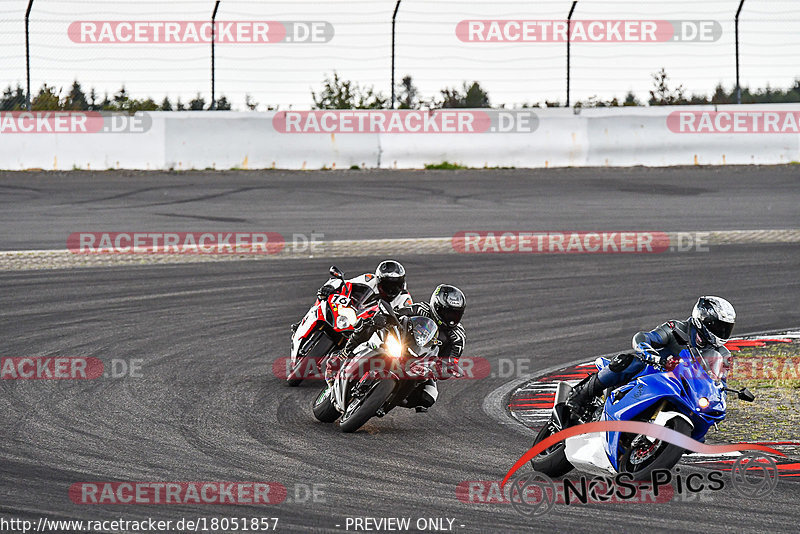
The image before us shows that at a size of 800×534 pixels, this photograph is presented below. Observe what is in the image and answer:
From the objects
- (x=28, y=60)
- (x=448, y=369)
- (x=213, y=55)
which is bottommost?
(x=448, y=369)

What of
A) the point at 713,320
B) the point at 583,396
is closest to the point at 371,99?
the point at 583,396

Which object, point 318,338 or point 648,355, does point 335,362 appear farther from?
point 648,355

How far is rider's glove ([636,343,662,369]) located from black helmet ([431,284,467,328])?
181 cm

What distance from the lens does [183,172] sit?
22.6m

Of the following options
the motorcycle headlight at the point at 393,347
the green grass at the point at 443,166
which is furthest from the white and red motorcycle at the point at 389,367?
the green grass at the point at 443,166

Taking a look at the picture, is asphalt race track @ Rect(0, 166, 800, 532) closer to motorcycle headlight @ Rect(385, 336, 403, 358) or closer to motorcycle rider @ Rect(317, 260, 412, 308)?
motorcycle headlight @ Rect(385, 336, 403, 358)

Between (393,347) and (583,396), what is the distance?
159cm

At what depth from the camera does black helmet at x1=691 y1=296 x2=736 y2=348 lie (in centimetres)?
634

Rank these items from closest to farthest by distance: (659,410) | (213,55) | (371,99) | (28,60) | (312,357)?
(659,410), (312,357), (28,60), (213,55), (371,99)

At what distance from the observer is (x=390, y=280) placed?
847 centimetres

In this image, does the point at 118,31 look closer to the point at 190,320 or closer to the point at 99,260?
the point at 99,260

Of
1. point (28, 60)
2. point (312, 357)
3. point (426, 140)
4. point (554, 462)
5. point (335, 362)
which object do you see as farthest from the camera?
point (426, 140)

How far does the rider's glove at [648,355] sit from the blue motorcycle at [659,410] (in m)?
0.06

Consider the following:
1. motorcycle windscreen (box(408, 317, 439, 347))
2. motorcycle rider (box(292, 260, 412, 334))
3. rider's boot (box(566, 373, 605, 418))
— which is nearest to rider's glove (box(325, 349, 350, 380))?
motorcycle rider (box(292, 260, 412, 334))
